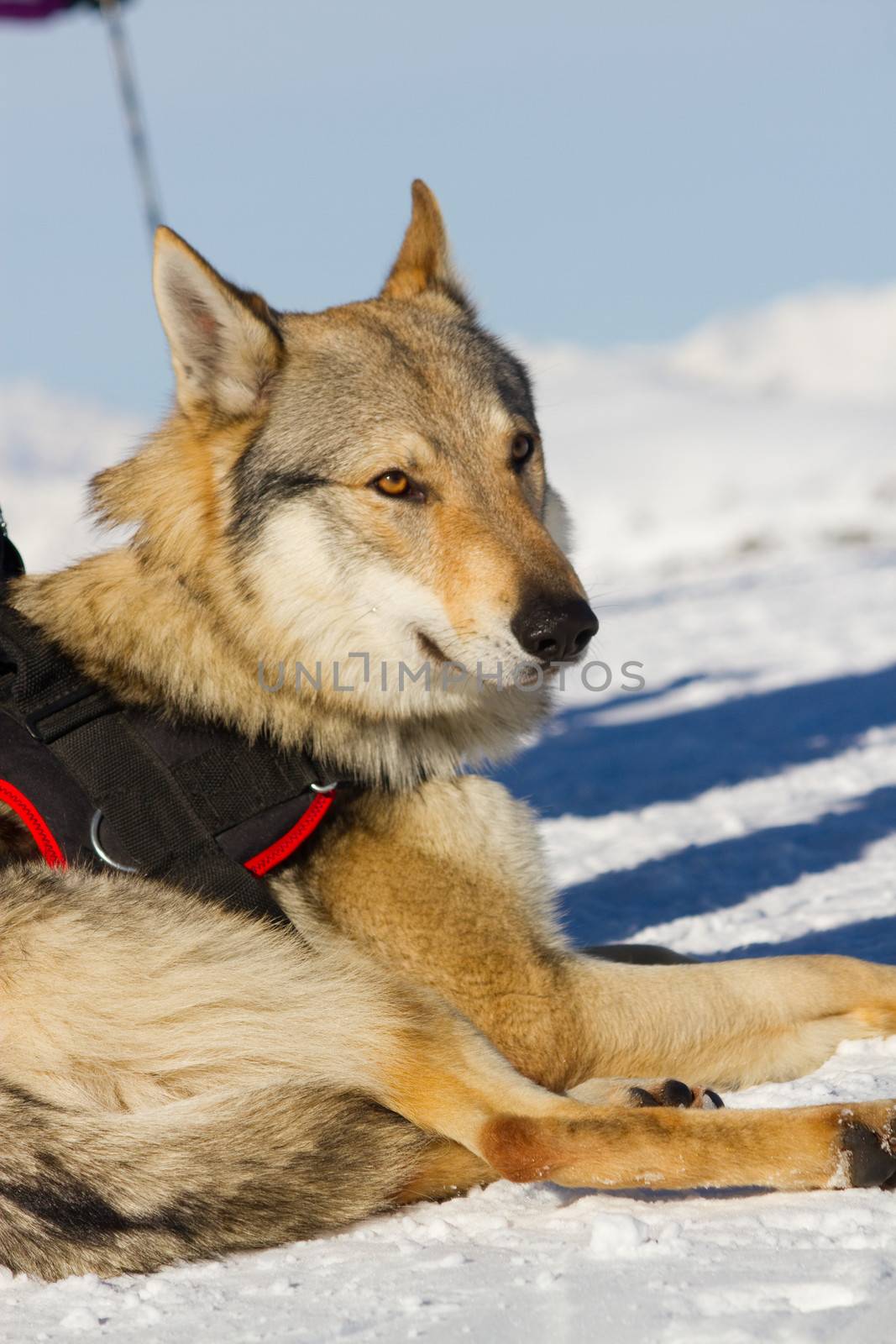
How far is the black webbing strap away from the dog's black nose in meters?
0.54

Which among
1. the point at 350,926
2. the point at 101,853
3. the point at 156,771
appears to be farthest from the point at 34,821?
the point at 350,926

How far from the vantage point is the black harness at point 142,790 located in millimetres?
2539

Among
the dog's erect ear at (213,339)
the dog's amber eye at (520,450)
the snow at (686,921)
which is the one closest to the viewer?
the snow at (686,921)

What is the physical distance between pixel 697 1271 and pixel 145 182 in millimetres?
6729

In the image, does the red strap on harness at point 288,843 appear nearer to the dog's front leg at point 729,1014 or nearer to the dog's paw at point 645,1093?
the dog's front leg at point 729,1014

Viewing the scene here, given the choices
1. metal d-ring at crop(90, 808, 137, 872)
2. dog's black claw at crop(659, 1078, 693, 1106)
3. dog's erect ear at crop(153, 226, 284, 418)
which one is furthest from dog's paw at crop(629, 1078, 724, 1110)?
dog's erect ear at crop(153, 226, 284, 418)

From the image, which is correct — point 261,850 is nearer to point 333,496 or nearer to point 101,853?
point 101,853

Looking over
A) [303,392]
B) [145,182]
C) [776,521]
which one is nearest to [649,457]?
[776,521]

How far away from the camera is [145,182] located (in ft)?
23.5

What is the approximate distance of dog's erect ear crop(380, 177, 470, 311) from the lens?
11.6 ft

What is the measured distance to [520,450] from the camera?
308 centimetres

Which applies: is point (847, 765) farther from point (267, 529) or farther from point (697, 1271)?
point (697, 1271)

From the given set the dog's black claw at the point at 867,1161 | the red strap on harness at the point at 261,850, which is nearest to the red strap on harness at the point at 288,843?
the red strap on harness at the point at 261,850

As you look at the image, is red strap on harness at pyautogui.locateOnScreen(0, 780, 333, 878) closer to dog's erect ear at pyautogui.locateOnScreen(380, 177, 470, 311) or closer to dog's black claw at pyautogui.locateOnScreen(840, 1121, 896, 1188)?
dog's black claw at pyautogui.locateOnScreen(840, 1121, 896, 1188)
